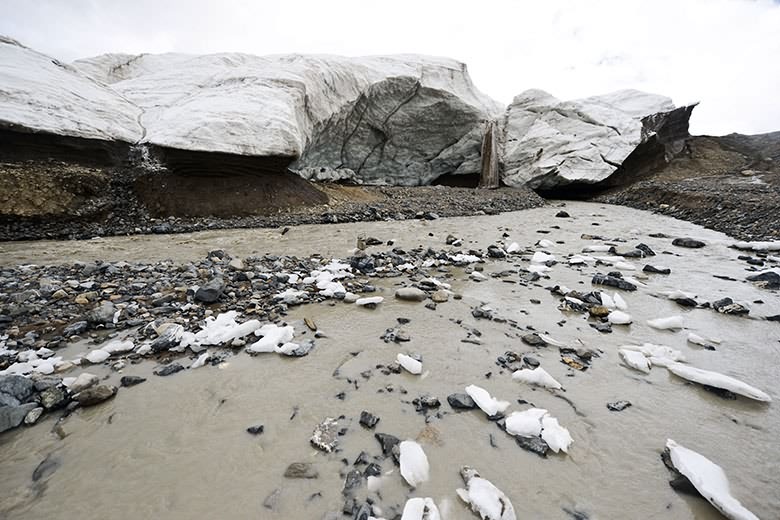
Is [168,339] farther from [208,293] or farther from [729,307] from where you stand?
[729,307]

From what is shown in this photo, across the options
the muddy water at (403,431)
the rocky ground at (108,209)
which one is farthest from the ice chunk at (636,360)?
the rocky ground at (108,209)

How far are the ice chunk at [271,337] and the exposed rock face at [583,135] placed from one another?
16364 millimetres

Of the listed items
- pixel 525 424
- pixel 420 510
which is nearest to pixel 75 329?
pixel 420 510

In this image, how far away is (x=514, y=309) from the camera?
3.21 m

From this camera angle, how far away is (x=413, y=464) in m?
1.41

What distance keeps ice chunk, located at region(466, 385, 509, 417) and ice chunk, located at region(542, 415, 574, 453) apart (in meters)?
0.23

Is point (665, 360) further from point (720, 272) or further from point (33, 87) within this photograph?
point (33, 87)

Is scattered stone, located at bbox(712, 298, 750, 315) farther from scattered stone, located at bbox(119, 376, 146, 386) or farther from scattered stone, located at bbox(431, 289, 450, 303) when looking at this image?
scattered stone, located at bbox(119, 376, 146, 386)

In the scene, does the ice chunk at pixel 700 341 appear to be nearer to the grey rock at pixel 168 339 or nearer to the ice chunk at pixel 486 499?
the ice chunk at pixel 486 499

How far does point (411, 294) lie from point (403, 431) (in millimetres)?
1853

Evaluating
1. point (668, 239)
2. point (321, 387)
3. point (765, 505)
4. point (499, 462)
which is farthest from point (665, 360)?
Result: point (668, 239)

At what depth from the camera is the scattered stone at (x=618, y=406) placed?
1.81 m

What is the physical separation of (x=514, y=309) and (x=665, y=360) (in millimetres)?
1207

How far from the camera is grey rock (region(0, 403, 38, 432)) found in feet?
5.41
